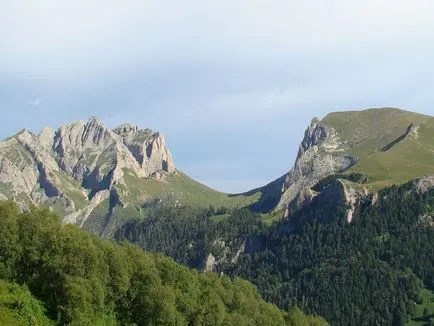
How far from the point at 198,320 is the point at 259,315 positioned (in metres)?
27.2

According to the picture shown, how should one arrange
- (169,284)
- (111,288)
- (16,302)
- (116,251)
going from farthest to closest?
(169,284), (116,251), (111,288), (16,302)

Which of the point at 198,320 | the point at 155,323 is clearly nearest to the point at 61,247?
the point at 155,323

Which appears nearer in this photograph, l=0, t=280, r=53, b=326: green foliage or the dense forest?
l=0, t=280, r=53, b=326: green foliage

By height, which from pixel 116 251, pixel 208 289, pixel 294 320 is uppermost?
pixel 116 251

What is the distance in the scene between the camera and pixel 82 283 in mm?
84250

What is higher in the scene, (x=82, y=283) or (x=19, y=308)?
(x=82, y=283)

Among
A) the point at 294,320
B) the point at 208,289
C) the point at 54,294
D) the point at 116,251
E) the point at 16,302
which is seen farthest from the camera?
the point at 294,320

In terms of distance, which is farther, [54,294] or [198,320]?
[198,320]

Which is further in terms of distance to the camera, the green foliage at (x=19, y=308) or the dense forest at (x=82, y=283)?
the dense forest at (x=82, y=283)

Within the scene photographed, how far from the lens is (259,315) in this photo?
130500 millimetres

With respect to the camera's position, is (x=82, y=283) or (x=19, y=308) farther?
(x=82, y=283)

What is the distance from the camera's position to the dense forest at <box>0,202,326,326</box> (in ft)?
267

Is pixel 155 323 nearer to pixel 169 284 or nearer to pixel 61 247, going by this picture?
pixel 169 284

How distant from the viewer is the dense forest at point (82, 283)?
81500 millimetres
